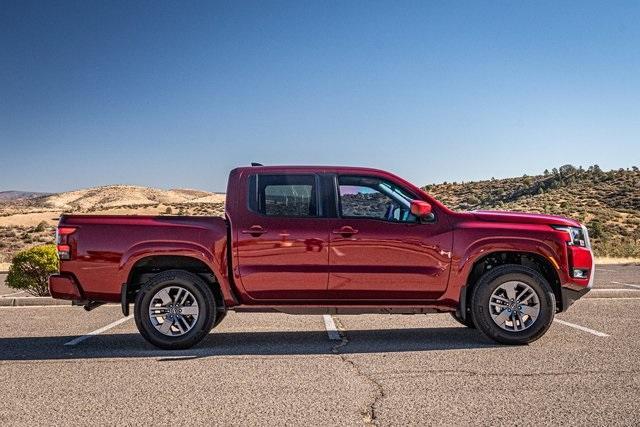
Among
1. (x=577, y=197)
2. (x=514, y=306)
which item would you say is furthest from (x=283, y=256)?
(x=577, y=197)

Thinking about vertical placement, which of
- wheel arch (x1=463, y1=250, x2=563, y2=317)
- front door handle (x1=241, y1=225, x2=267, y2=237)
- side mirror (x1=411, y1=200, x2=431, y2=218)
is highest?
side mirror (x1=411, y1=200, x2=431, y2=218)

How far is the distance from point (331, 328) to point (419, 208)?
229cm

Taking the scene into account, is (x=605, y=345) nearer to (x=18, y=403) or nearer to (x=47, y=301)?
(x=18, y=403)

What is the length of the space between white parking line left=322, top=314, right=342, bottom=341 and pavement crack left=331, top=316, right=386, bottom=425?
0.17ft

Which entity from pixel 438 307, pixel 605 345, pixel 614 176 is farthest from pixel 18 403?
pixel 614 176

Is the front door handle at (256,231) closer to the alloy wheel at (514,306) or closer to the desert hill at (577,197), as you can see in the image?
the alloy wheel at (514,306)

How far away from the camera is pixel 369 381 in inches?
207

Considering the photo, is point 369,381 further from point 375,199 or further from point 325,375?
point 375,199

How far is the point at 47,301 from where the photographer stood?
1075 cm


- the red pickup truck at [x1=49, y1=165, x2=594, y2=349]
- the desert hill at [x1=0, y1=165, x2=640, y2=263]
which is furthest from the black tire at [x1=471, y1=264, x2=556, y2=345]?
the desert hill at [x1=0, y1=165, x2=640, y2=263]

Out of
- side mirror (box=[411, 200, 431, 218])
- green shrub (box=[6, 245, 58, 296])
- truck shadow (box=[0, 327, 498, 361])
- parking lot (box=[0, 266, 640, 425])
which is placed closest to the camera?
parking lot (box=[0, 266, 640, 425])

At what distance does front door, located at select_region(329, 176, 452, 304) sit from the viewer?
22.6 feet

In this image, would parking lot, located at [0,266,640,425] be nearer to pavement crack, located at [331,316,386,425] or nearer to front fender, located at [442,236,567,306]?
pavement crack, located at [331,316,386,425]

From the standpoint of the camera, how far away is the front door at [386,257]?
22.6 ft
